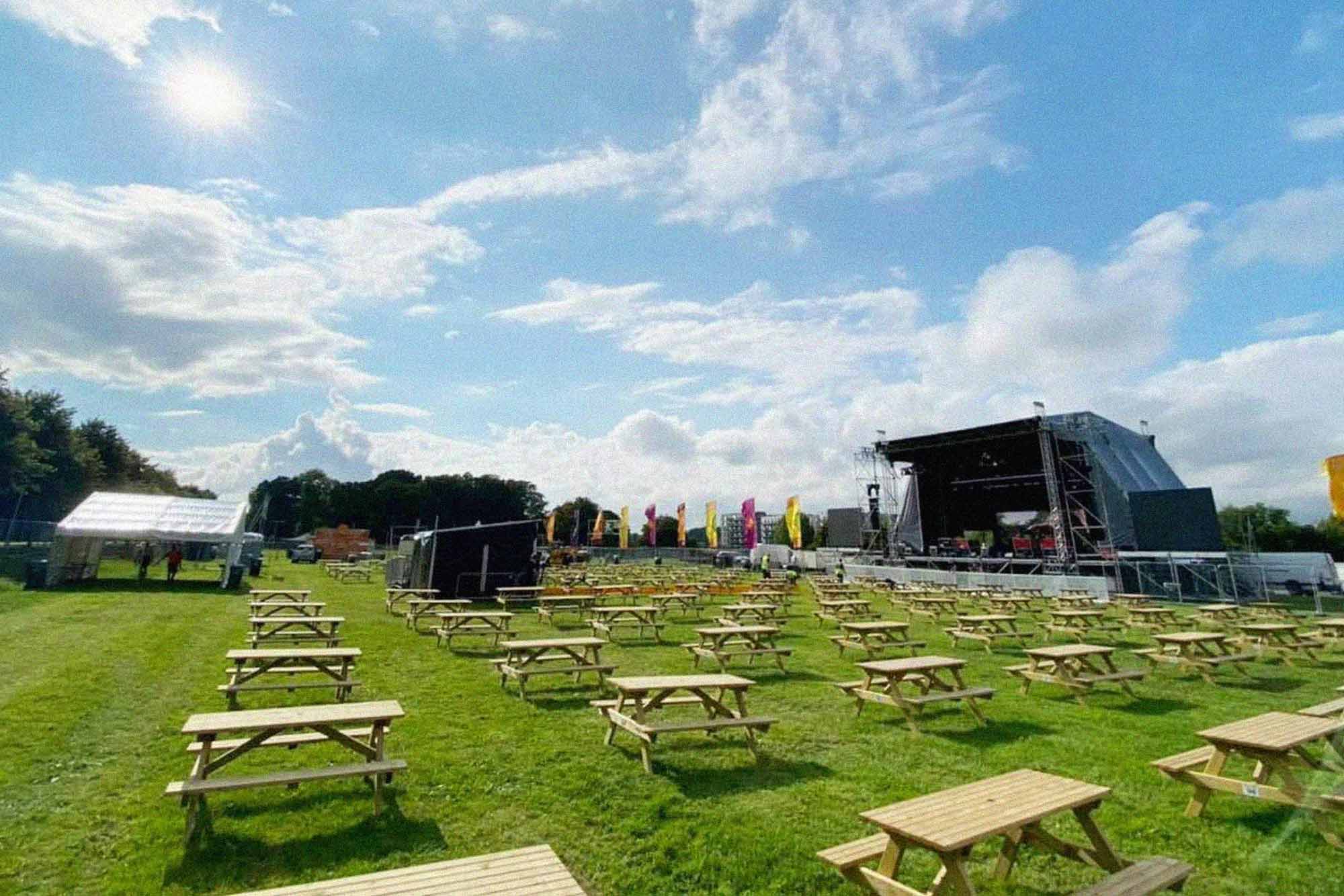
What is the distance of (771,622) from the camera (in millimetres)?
14805

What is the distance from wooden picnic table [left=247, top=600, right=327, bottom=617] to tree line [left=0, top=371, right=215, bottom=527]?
2689 centimetres

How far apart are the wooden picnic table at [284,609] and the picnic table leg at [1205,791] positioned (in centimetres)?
1198

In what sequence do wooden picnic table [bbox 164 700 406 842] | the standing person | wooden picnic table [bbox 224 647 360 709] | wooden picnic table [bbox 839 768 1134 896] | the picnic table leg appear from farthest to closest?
1. the standing person
2. wooden picnic table [bbox 224 647 360 709]
3. the picnic table leg
4. wooden picnic table [bbox 164 700 406 842]
5. wooden picnic table [bbox 839 768 1134 896]

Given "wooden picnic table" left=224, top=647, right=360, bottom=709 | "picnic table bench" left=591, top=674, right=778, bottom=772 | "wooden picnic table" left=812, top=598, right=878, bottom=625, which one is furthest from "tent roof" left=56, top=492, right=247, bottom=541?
"picnic table bench" left=591, top=674, right=778, bottom=772

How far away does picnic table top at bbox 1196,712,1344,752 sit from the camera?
4.18 metres

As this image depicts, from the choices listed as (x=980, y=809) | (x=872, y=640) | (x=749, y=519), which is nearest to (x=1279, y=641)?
(x=872, y=640)

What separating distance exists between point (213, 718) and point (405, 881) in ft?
8.71

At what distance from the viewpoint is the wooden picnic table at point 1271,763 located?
410cm

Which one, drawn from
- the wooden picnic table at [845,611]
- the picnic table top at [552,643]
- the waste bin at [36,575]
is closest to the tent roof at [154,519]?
the waste bin at [36,575]

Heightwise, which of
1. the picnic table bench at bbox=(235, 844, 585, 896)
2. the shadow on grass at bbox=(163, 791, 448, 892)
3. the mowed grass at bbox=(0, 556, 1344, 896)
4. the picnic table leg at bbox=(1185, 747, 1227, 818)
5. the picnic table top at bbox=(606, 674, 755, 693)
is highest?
the picnic table top at bbox=(606, 674, 755, 693)

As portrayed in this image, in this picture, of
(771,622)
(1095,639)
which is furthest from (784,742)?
(1095,639)

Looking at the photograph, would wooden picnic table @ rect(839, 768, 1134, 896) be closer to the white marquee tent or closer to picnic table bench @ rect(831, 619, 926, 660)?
picnic table bench @ rect(831, 619, 926, 660)

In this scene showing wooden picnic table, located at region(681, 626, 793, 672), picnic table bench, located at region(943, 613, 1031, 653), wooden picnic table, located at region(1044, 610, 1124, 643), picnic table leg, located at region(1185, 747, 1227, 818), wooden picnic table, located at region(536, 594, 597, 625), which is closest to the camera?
picnic table leg, located at region(1185, 747, 1227, 818)

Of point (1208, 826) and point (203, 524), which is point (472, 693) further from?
point (203, 524)
